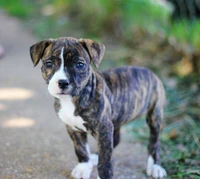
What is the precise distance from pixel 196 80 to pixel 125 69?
284 centimetres

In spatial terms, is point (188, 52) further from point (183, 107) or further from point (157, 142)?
point (157, 142)

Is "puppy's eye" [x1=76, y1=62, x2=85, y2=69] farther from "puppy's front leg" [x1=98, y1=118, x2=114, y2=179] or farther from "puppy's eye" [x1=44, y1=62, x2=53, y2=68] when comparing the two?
"puppy's front leg" [x1=98, y1=118, x2=114, y2=179]

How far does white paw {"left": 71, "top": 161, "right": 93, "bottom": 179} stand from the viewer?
380cm

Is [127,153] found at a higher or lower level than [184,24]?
lower

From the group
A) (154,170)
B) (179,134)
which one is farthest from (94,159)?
(179,134)

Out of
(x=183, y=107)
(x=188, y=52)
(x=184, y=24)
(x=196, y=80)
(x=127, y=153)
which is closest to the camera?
(x=127, y=153)

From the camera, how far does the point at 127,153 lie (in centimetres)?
456

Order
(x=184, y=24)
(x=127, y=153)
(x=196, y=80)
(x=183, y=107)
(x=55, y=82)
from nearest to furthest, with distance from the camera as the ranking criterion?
(x=55, y=82) → (x=127, y=153) → (x=183, y=107) → (x=196, y=80) → (x=184, y=24)

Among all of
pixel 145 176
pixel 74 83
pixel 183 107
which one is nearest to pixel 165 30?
pixel 183 107

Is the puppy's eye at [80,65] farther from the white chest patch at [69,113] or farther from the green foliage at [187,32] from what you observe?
the green foliage at [187,32]

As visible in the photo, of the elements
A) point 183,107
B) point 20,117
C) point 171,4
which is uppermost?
point 171,4

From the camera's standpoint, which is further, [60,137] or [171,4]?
[171,4]

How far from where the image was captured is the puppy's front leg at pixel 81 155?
3.77 metres

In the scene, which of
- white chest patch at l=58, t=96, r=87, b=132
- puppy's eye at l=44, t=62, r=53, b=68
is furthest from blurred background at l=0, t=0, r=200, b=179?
puppy's eye at l=44, t=62, r=53, b=68
